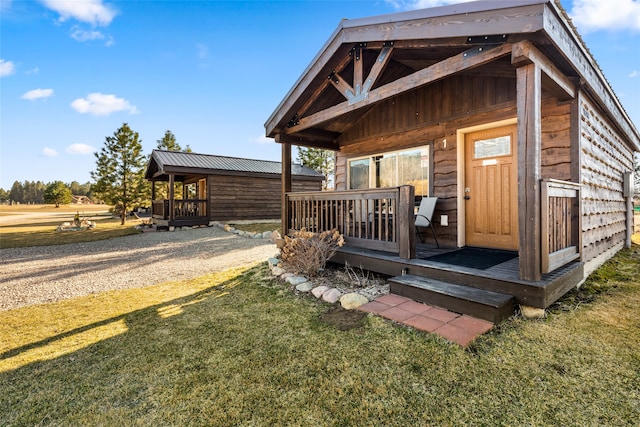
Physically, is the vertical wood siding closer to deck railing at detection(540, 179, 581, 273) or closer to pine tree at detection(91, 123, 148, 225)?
deck railing at detection(540, 179, 581, 273)

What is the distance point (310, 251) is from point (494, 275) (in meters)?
2.31

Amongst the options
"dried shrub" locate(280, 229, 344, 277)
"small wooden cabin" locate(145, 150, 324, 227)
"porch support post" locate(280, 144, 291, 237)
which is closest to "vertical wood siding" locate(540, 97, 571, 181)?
"dried shrub" locate(280, 229, 344, 277)

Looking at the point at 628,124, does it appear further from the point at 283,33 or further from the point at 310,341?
the point at 283,33

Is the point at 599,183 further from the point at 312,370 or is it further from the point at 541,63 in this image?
the point at 312,370

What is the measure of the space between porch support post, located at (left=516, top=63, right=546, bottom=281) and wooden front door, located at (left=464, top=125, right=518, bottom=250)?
5.89 feet

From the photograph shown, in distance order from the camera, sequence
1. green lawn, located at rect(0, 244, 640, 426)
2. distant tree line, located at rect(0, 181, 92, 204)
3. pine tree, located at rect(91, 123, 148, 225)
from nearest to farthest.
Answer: green lawn, located at rect(0, 244, 640, 426)
pine tree, located at rect(91, 123, 148, 225)
distant tree line, located at rect(0, 181, 92, 204)

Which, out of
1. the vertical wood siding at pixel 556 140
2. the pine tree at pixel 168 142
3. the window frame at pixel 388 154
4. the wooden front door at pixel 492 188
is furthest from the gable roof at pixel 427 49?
the pine tree at pixel 168 142

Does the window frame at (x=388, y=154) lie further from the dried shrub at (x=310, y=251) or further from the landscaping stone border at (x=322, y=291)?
the landscaping stone border at (x=322, y=291)

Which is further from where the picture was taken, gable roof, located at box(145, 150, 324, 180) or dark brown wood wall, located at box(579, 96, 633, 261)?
gable roof, located at box(145, 150, 324, 180)

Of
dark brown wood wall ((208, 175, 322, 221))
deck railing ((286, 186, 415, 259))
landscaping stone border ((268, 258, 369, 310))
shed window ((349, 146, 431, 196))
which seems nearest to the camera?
landscaping stone border ((268, 258, 369, 310))

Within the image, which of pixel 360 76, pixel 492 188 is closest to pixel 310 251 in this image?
pixel 360 76

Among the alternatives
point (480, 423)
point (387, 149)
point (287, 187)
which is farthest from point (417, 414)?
point (387, 149)

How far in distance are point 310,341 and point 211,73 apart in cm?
1640

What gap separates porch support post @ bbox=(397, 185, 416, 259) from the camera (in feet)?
11.6
